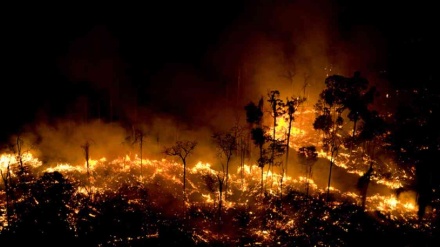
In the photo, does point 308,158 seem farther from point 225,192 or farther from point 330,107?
point 225,192

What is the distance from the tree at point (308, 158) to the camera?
44781mm

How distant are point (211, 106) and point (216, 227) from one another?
1323 inches

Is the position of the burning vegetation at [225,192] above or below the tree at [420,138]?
below

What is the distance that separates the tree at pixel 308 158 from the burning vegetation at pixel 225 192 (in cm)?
13

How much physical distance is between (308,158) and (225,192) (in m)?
10.5

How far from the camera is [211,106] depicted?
219 ft

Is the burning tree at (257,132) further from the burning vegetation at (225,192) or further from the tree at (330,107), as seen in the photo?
the tree at (330,107)

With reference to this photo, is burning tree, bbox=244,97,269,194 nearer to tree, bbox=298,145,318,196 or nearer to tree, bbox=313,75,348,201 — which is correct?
tree, bbox=298,145,318,196

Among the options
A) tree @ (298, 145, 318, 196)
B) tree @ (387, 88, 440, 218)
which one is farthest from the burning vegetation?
tree @ (387, 88, 440, 218)

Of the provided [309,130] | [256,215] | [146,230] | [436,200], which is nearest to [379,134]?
[436,200]

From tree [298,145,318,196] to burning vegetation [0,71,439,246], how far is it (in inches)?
5.2

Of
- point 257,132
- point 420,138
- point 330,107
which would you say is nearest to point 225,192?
point 257,132

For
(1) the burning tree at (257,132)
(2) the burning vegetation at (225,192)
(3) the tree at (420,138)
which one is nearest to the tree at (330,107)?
(2) the burning vegetation at (225,192)

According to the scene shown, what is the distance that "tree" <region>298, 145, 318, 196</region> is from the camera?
44.8 metres
